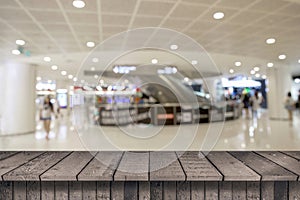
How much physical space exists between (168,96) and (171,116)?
1329 millimetres

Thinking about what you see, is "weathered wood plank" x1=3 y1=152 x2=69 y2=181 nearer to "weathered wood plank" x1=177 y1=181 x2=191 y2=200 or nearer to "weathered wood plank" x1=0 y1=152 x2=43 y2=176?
"weathered wood plank" x1=0 y1=152 x2=43 y2=176

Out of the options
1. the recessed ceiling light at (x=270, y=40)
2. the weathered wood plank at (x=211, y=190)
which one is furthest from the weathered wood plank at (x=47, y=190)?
the recessed ceiling light at (x=270, y=40)

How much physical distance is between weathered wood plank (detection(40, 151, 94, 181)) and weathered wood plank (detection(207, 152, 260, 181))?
0.83 metres

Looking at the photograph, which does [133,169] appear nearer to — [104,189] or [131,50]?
[104,189]

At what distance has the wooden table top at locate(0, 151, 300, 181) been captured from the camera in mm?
1171

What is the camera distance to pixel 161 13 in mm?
3578

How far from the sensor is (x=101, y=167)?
1307mm

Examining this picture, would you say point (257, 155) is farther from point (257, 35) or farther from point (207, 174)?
point (257, 35)

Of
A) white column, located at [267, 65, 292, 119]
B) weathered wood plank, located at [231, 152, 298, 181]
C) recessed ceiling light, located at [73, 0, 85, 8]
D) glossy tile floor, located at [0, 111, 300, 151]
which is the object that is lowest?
glossy tile floor, located at [0, 111, 300, 151]

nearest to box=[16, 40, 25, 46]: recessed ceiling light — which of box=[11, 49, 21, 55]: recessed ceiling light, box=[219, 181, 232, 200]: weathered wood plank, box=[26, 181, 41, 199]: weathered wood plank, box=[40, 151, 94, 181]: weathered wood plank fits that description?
box=[11, 49, 21, 55]: recessed ceiling light

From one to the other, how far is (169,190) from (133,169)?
9.8 inches

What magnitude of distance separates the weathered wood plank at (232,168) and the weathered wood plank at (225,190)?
8 centimetres

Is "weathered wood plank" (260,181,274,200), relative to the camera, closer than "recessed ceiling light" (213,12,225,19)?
Yes

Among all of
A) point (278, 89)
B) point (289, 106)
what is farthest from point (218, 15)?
point (278, 89)
